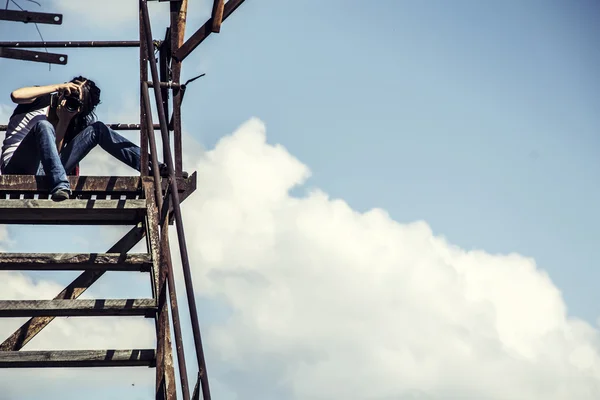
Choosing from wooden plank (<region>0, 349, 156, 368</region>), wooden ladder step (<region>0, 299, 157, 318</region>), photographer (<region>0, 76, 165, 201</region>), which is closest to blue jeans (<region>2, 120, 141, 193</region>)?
photographer (<region>0, 76, 165, 201</region>)

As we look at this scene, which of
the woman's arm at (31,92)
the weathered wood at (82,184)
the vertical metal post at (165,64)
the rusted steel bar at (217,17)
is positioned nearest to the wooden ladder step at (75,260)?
the weathered wood at (82,184)

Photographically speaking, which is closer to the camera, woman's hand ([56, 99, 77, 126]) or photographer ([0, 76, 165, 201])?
photographer ([0, 76, 165, 201])

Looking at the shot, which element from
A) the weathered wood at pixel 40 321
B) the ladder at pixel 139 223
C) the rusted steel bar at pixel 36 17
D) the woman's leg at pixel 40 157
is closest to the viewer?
the ladder at pixel 139 223

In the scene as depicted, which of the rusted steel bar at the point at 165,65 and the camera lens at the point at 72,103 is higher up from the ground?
the rusted steel bar at the point at 165,65

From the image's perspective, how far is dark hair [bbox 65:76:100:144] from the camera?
843 centimetres

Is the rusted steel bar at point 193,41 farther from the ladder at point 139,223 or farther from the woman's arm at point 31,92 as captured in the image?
the woman's arm at point 31,92

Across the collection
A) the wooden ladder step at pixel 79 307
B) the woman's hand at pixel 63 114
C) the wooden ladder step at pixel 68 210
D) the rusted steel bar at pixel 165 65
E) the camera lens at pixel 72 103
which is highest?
the rusted steel bar at pixel 165 65

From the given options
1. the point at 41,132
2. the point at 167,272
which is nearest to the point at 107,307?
the point at 167,272

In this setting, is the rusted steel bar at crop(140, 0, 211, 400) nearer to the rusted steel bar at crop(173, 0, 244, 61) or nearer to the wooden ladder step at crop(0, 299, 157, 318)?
the wooden ladder step at crop(0, 299, 157, 318)

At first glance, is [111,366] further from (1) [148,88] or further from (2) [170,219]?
(1) [148,88]

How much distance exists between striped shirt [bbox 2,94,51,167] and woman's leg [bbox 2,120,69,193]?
4cm

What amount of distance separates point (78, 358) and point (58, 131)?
6.73ft

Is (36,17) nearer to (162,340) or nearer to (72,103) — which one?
(72,103)

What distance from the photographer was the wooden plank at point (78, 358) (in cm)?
721
